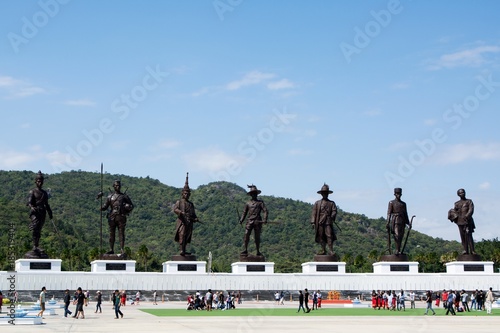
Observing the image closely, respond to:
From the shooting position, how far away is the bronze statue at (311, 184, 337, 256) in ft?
130

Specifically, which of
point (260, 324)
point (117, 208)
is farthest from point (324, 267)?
point (260, 324)

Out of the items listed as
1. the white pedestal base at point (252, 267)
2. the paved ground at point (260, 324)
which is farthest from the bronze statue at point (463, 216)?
the paved ground at point (260, 324)

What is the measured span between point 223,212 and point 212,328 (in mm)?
82081

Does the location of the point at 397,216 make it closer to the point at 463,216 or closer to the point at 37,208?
the point at 463,216

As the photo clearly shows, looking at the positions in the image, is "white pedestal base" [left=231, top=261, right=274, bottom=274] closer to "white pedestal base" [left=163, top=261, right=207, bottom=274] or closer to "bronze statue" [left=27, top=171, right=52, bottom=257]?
"white pedestal base" [left=163, top=261, right=207, bottom=274]

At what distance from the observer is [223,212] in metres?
104

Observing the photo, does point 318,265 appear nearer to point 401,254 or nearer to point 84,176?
point 401,254

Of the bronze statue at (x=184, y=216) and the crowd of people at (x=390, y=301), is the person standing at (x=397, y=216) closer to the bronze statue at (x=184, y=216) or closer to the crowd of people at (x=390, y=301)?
the crowd of people at (x=390, y=301)

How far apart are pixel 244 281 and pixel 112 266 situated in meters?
6.50

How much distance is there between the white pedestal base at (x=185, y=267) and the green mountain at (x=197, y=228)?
22.8 m

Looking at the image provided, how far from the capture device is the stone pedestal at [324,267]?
131 feet

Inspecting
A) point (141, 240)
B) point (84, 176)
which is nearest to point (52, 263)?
point (141, 240)

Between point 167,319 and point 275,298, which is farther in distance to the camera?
point 275,298

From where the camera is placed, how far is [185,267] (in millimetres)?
38906
